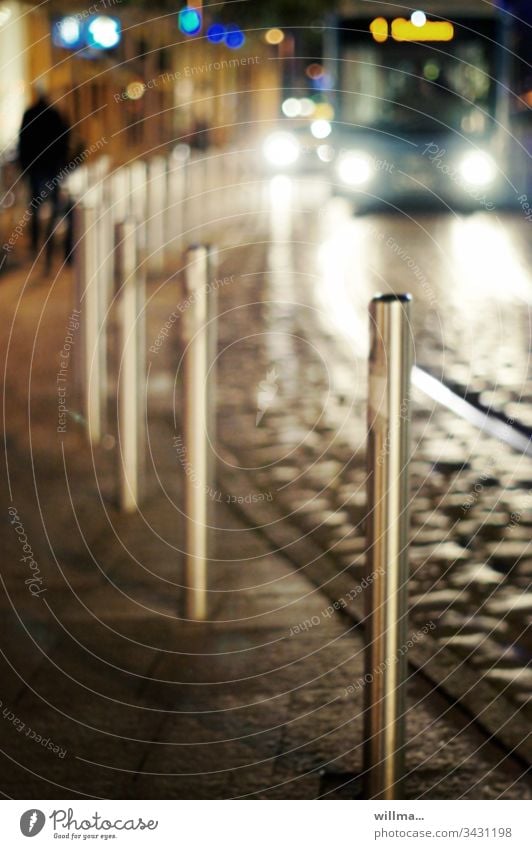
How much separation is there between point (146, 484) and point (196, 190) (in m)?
15.5

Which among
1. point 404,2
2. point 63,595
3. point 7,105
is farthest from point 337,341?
point 7,105

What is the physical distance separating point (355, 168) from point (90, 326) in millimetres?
16117

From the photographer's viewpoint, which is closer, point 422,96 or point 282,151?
point 422,96

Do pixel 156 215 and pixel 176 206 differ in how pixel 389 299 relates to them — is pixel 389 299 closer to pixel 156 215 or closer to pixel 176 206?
pixel 156 215

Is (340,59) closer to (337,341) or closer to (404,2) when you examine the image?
(404,2)

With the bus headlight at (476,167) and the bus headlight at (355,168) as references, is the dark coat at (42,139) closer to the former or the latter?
the bus headlight at (355,168)

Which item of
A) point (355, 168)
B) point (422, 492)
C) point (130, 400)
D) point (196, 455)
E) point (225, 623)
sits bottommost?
point (225, 623)

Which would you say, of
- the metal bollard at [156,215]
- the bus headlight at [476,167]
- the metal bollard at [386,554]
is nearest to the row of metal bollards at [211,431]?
the metal bollard at [386,554]

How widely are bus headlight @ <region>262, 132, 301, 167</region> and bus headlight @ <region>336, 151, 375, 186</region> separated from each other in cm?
1363

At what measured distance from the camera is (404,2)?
2047cm

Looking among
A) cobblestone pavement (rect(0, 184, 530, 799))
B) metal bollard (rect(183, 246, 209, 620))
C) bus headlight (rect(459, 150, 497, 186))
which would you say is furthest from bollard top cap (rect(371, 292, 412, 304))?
bus headlight (rect(459, 150, 497, 186))
